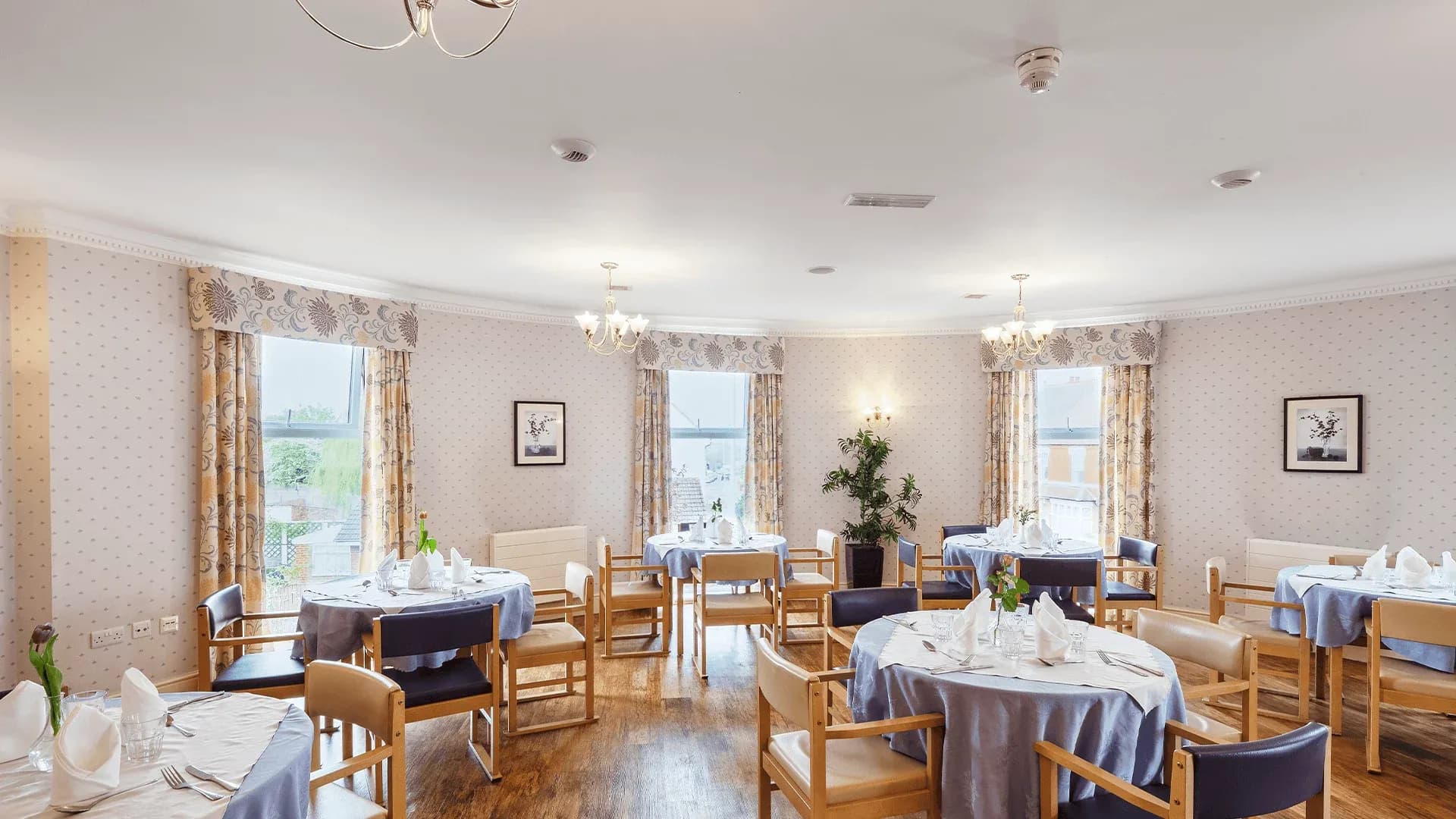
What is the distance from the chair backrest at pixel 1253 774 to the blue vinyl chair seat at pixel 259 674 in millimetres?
4155

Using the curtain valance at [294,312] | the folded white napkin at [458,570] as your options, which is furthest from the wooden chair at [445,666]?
the curtain valance at [294,312]

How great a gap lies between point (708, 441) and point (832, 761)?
5.70 m

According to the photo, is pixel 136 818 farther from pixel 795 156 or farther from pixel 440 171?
pixel 795 156

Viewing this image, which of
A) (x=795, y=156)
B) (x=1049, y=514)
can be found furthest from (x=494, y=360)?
(x=1049, y=514)

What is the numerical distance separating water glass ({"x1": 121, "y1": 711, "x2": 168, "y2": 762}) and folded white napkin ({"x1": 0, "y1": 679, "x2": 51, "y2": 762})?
328 mm

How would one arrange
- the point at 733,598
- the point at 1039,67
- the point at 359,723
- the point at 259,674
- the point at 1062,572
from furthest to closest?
1. the point at 733,598
2. the point at 1062,572
3. the point at 259,674
4. the point at 359,723
5. the point at 1039,67

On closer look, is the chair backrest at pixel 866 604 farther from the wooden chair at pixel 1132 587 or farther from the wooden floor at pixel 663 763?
the wooden chair at pixel 1132 587

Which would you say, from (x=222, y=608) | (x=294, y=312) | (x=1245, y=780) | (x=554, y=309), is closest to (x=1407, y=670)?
(x=1245, y=780)

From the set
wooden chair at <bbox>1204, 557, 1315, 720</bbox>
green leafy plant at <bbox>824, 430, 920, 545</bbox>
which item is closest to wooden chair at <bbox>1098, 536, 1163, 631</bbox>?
wooden chair at <bbox>1204, 557, 1315, 720</bbox>

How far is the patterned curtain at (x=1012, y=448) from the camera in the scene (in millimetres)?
7863

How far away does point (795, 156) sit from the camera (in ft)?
10.9

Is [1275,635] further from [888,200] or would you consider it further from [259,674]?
[259,674]

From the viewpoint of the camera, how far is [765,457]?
8.17 meters

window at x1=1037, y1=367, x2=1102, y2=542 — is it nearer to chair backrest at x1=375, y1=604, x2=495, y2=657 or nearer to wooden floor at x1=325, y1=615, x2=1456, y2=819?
wooden floor at x1=325, y1=615, x2=1456, y2=819
